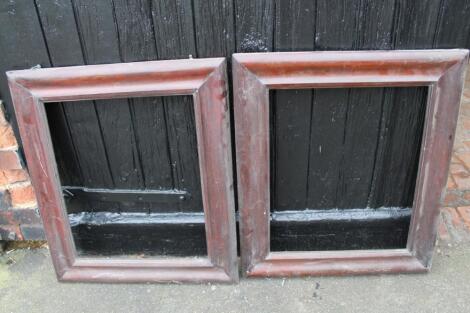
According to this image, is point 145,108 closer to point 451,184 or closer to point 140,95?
point 140,95

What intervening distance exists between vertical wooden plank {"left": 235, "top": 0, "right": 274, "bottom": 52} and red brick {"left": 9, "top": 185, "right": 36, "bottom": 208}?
111 cm

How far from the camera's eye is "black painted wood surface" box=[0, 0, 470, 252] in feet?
4.91

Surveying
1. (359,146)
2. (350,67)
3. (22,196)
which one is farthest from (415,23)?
(22,196)

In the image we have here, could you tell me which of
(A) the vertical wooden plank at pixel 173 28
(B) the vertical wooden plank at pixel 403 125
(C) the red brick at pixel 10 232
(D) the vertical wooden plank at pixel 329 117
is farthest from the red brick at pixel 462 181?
(C) the red brick at pixel 10 232

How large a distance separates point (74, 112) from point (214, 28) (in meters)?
0.65

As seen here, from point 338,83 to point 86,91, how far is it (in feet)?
2.88

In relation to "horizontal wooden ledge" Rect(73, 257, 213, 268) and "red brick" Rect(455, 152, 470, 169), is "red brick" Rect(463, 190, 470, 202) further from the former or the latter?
"horizontal wooden ledge" Rect(73, 257, 213, 268)

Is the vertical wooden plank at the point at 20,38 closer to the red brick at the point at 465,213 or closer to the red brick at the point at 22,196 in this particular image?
the red brick at the point at 22,196

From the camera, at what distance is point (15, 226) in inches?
79.0

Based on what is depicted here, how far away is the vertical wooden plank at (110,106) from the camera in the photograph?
151 cm

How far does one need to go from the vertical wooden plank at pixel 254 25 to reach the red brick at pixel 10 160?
102 centimetres

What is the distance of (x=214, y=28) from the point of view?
1.52 metres

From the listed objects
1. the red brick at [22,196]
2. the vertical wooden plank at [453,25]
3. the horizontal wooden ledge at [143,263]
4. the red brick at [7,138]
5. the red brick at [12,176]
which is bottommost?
the horizontal wooden ledge at [143,263]

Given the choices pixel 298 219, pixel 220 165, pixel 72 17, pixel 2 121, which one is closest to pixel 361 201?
pixel 298 219
